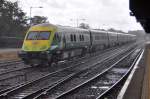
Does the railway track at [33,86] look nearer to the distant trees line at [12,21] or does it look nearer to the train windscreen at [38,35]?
the train windscreen at [38,35]

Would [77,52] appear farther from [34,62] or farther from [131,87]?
[131,87]

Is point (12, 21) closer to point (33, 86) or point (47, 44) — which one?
point (47, 44)

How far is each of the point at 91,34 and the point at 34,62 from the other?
17.7 meters

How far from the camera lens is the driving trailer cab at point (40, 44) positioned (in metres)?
26.9

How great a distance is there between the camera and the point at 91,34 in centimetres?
4400

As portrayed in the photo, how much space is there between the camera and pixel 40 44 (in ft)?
90.4

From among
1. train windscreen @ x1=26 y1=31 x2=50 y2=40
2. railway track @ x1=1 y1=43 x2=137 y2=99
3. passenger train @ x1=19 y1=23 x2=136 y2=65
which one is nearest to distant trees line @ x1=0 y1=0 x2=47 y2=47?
passenger train @ x1=19 y1=23 x2=136 y2=65

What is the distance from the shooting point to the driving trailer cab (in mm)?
26922

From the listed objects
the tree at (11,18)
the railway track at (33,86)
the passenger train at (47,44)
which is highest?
the tree at (11,18)

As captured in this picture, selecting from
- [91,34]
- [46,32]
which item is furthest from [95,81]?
[91,34]

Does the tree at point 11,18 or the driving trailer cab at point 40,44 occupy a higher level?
the tree at point 11,18

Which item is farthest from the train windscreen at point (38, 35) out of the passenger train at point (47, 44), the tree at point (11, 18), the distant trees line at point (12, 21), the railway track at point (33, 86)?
the tree at point (11, 18)

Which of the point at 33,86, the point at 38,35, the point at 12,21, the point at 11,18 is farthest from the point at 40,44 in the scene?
the point at 11,18

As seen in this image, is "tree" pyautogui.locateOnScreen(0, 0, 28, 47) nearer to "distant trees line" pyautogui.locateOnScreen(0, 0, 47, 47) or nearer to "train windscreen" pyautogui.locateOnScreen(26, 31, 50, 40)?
"distant trees line" pyautogui.locateOnScreen(0, 0, 47, 47)
